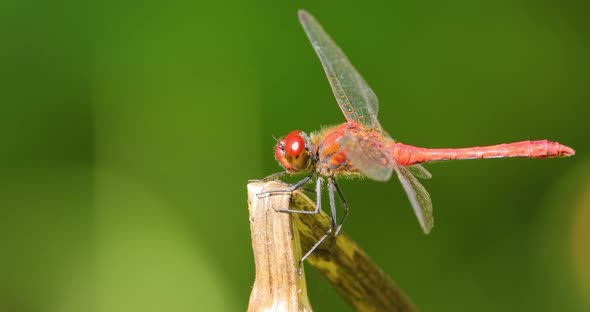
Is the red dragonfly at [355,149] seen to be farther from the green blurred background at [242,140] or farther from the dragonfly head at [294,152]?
the green blurred background at [242,140]

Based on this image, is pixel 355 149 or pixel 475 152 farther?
pixel 475 152

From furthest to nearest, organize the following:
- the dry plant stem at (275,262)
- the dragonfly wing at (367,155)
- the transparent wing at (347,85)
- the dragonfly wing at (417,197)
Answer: the transparent wing at (347,85), the dragonfly wing at (367,155), the dragonfly wing at (417,197), the dry plant stem at (275,262)

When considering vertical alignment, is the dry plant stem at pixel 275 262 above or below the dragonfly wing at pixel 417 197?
below

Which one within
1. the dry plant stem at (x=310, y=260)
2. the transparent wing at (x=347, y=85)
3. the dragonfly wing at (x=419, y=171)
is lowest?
the dry plant stem at (x=310, y=260)

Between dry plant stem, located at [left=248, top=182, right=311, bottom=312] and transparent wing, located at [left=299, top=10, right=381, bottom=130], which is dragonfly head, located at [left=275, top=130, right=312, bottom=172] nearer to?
transparent wing, located at [left=299, top=10, right=381, bottom=130]

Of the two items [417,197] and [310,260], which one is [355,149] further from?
[310,260]

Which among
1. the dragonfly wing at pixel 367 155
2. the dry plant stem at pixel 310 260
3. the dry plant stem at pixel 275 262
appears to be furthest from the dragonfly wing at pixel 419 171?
the dry plant stem at pixel 275 262

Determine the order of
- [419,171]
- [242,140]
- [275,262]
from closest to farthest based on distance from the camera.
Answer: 1. [275,262]
2. [419,171]
3. [242,140]

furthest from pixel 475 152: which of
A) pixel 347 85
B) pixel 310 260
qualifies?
pixel 310 260
